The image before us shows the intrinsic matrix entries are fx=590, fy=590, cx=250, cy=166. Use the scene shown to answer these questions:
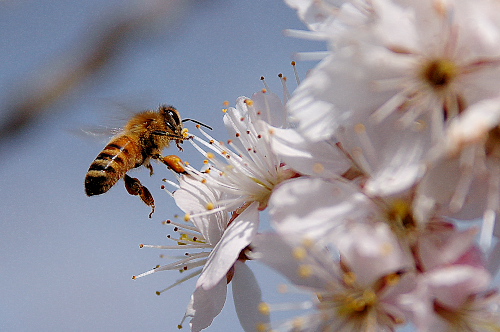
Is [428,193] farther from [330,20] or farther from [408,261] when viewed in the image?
[330,20]

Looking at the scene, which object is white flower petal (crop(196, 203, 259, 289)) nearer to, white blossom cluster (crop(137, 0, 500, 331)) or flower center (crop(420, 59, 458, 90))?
white blossom cluster (crop(137, 0, 500, 331))

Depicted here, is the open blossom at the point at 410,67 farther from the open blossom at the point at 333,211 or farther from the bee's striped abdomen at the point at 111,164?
the bee's striped abdomen at the point at 111,164

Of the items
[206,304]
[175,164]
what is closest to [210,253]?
[206,304]

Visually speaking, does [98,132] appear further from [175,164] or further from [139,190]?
[175,164]

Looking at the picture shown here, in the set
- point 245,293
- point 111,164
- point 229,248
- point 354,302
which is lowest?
point 245,293

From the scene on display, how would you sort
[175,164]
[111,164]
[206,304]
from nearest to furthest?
1. [206,304]
2. [175,164]
3. [111,164]

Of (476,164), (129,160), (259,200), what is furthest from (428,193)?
(129,160)
